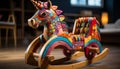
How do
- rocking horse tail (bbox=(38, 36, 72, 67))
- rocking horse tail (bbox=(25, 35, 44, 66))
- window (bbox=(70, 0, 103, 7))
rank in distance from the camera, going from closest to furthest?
rocking horse tail (bbox=(38, 36, 72, 67)) → rocking horse tail (bbox=(25, 35, 44, 66)) → window (bbox=(70, 0, 103, 7))

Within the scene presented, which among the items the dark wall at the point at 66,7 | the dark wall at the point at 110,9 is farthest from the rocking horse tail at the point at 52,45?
the dark wall at the point at 110,9

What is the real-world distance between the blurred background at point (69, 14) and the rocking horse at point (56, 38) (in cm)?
301

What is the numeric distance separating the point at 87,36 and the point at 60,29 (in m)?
0.42

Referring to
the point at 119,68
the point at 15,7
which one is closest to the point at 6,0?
the point at 15,7

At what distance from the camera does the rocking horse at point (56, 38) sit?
2201 millimetres

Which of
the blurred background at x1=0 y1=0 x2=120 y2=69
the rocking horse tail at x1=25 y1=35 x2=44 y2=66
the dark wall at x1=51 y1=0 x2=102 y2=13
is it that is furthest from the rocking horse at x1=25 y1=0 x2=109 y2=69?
the dark wall at x1=51 y1=0 x2=102 y2=13

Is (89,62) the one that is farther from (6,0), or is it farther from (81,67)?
(6,0)

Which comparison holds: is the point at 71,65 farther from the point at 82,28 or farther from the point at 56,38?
the point at 82,28

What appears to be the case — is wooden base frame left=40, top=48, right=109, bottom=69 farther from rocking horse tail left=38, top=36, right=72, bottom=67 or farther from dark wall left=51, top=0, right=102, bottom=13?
dark wall left=51, top=0, right=102, bottom=13

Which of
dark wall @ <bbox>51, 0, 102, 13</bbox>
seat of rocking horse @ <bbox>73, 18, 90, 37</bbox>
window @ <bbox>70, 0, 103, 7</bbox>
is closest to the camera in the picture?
seat of rocking horse @ <bbox>73, 18, 90, 37</bbox>

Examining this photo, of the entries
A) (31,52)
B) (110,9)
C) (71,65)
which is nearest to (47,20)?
(31,52)

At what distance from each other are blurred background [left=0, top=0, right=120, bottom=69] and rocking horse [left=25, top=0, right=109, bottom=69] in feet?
9.88

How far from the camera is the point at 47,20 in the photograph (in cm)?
227

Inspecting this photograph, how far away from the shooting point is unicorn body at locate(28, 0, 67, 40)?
2.23 meters
